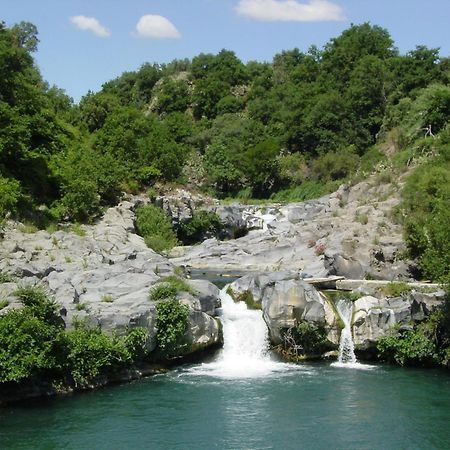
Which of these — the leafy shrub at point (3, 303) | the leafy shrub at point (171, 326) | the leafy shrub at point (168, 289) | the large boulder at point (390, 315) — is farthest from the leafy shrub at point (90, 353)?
the large boulder at point (390, 315)

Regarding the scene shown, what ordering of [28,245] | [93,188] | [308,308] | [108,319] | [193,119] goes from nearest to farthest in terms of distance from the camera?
[108,319] → [308,308] → [28,245] → [93,188] → [193,119]

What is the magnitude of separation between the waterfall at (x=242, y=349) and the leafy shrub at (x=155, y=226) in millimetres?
16515

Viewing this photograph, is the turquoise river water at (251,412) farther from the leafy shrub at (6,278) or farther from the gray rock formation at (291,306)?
the leafy shrub at (6,278)

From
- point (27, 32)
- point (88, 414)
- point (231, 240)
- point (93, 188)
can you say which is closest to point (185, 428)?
point (88, 414)

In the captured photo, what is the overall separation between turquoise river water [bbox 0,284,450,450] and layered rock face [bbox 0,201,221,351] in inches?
80.5

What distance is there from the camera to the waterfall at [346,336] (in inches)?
1033

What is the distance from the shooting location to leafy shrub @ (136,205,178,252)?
45.4 meters

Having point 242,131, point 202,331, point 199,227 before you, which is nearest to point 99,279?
point 202,331

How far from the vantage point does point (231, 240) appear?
52.1m

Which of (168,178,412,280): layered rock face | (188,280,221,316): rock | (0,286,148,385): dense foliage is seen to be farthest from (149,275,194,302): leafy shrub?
(168,178,412,280): layered rock face

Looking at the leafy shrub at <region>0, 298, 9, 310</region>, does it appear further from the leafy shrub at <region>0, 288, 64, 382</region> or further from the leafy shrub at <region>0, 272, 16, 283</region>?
the leafy shrub at <region>0, 272, 16, 283</region>

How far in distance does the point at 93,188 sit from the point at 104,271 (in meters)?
14.9

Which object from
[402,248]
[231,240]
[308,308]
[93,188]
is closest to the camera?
[308,308]

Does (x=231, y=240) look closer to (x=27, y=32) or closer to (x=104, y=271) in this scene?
(x=104, y=271)
